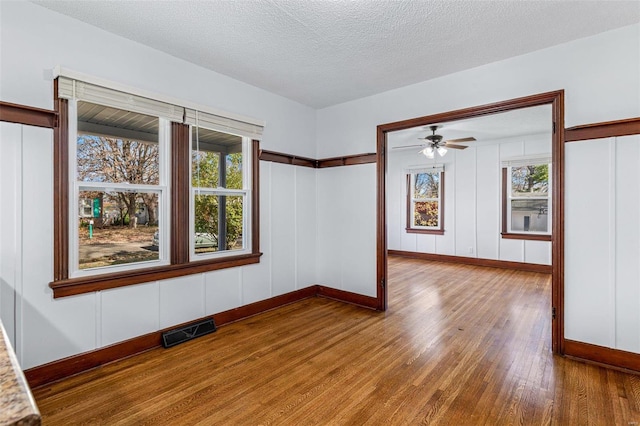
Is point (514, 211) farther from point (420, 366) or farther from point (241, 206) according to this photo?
point (241, 206)

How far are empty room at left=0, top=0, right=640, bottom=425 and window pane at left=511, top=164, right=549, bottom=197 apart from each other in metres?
3.20

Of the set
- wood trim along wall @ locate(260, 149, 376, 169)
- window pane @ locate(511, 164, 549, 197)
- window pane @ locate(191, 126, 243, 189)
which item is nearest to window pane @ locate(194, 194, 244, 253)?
window pane @ locate(191, 126, 243, 189)

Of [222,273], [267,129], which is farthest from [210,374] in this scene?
[267,129]

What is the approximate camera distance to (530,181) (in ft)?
21.0

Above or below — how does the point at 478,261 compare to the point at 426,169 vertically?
below

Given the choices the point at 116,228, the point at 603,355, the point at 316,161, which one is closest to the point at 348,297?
the point at 316,161

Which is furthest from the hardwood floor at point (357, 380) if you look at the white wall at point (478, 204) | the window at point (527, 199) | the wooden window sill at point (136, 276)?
the window at point (527, 199)

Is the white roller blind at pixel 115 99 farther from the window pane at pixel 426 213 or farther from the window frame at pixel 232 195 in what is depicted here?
the window pane at pixel 426 213

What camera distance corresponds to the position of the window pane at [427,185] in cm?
771

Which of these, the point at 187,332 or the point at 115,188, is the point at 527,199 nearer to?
the point at 187,332

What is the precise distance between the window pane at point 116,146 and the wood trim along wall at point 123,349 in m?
1.43

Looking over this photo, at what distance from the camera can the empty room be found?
2.21m

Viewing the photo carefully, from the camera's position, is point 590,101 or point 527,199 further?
point 527,199

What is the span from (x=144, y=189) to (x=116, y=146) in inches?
17.2
